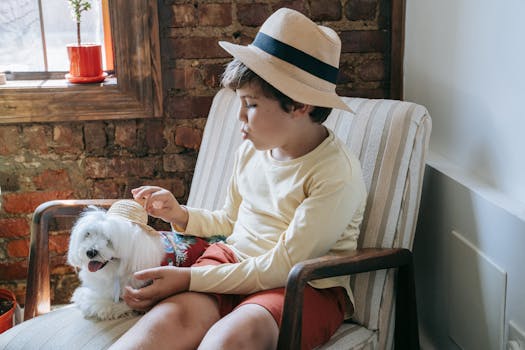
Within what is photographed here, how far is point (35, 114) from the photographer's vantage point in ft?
6.75

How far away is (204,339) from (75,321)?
0.37 metres

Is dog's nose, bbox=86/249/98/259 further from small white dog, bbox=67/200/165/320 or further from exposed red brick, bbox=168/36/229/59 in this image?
exposed red brick, bbox=168/36/229/59

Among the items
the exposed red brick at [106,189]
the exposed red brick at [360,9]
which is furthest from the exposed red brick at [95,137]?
the exposed red brick at [360,9]

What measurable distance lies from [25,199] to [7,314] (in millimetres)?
427

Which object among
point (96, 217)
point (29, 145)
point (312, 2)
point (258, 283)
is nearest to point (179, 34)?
point (312, 2)

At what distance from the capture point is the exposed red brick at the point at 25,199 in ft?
7.09

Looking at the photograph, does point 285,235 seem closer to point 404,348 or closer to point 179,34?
point 404,348

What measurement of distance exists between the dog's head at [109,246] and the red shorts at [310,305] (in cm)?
17

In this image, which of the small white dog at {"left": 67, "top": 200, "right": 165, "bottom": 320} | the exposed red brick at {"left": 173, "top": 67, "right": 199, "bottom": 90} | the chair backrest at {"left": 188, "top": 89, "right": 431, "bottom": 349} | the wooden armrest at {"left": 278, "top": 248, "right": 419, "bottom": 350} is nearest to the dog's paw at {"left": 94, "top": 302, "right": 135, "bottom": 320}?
the small white dog at {"left": 67, "top": 200, "right": 165, "bottom": 320}

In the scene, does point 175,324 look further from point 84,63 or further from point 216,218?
point 84,63

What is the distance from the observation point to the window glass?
2.16 meters

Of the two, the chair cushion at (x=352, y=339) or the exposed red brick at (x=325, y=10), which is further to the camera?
the exposed red brick at (x=325, y=10)

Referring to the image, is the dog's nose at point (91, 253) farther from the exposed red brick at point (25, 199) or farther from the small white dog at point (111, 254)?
the exposed red brick at point (25, 199)

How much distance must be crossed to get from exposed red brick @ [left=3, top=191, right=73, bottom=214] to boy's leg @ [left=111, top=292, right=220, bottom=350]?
0.93m
